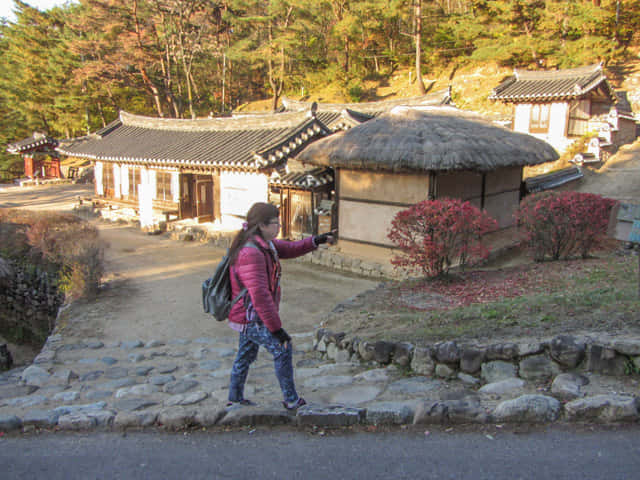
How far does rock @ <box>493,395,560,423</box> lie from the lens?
10.9 ft

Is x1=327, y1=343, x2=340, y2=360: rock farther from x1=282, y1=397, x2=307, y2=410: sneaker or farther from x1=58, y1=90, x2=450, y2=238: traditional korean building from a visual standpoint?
x1=58, y1=90, x2=450, y2=238: traditional korean building

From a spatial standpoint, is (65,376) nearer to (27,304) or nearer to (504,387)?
(504,387)

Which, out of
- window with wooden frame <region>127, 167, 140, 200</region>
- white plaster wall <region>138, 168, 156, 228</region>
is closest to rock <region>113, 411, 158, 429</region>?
white plaster wall <region>138, 168, 156, 228</region>

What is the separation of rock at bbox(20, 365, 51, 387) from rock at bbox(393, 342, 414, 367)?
3.93 meters

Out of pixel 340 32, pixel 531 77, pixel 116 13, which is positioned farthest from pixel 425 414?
pixel 340 32

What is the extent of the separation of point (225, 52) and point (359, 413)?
37.7 meters

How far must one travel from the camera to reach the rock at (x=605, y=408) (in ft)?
10.5

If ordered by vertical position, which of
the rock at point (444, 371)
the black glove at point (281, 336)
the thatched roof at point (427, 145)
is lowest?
the rock at point (444, 371)

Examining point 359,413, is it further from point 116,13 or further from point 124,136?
point 116,13

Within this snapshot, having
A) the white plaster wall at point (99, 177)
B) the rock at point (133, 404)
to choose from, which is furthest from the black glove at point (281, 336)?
the white plaster wall at point (99, 177)

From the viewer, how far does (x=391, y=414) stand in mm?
3459

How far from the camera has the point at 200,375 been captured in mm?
5406

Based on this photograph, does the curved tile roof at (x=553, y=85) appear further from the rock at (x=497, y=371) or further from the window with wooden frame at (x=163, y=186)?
the rock at (x=497, y=371)

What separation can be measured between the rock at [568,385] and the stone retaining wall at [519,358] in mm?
142
